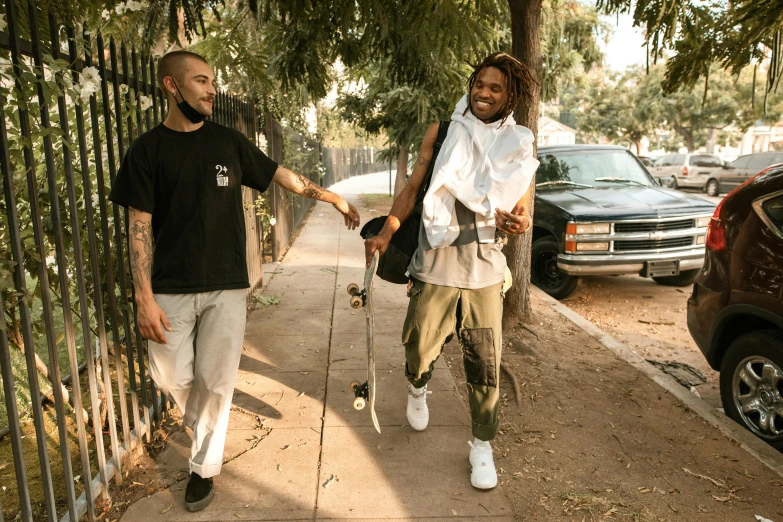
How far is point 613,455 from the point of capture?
3.55m

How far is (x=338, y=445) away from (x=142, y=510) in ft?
3.50

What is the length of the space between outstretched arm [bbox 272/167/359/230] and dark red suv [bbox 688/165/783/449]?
2.47 meters

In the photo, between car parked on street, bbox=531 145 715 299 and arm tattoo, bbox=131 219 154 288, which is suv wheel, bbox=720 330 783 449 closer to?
car parked on street, bbox=531 145 715 299

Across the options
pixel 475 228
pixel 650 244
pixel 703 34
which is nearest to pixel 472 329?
pixel 475 228

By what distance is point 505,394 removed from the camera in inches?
173

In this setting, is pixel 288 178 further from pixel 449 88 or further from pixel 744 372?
pixel 449 88

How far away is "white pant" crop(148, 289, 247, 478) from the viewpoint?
2.86m

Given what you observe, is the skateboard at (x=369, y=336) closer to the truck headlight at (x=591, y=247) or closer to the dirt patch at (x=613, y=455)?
the dirt patch at (x=613, y=455)

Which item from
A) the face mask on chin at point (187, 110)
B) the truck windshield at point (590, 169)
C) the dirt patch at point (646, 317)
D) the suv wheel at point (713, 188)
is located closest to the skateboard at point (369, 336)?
the face mask on chin at point (187, 110)

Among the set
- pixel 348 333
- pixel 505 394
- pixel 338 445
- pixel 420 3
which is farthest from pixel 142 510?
pixel 420 3

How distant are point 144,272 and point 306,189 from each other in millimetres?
930

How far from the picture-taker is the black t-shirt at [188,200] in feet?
8.84

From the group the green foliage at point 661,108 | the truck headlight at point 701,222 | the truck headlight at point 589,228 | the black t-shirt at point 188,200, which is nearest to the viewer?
the black t-shirt at point 188,200

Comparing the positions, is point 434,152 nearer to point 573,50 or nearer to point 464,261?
point 464,261
